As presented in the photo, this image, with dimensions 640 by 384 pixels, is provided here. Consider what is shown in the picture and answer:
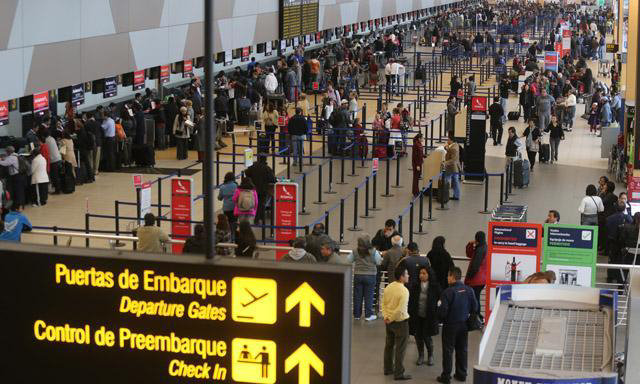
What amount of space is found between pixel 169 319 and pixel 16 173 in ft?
56.3

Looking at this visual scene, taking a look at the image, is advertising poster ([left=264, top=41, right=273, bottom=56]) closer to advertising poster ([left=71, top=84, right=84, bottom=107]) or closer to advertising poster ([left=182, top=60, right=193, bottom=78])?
advertising poster ([left=182, top=60, right=193, bottom=78])

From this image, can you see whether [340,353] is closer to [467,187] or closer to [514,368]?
[514,368]

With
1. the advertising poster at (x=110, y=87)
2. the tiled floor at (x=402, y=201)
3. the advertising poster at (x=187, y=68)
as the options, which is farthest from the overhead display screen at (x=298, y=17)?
the tiled floor at (x=402, y=201)

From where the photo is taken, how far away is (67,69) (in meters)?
25.7

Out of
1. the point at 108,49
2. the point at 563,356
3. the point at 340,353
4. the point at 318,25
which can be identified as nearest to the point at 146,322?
the point at 340,353

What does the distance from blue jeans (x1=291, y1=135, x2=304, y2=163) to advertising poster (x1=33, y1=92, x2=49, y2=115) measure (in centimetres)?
538

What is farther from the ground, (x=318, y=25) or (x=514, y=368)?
(x=318, y=25)

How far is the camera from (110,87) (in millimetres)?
30188

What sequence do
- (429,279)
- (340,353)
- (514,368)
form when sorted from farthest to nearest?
(429,279) → (514,368) → (340,353)

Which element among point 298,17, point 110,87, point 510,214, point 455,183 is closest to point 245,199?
point 510,214

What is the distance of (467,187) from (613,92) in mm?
18100

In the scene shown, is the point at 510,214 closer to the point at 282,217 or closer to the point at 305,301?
the point at 282,217

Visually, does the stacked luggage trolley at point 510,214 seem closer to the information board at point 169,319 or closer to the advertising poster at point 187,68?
the information board at point 169,319

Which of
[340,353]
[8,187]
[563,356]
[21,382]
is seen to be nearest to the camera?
[340,353]
